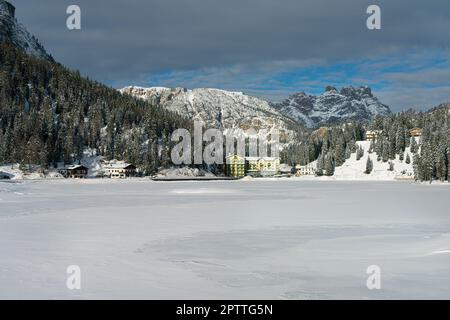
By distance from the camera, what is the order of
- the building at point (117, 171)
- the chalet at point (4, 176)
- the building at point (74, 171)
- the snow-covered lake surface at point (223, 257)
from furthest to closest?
the building at point (117, 171) → the building at point (74, 171) → the chalet at point (4, 176) → the snow-covered lake surface at point (223, 257)

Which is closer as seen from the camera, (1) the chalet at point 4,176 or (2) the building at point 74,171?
(1) the chalet at point 4,176

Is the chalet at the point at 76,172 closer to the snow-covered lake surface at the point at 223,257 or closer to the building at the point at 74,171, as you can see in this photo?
the building at the point at 74,171

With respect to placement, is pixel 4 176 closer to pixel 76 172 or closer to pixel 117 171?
pixel 76 172

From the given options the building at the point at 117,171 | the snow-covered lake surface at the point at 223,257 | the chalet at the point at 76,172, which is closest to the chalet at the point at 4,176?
the chalet at the point at 76,172

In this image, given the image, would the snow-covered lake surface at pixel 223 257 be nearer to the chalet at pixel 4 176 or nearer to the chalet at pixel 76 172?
the chalet at pixel 4 176

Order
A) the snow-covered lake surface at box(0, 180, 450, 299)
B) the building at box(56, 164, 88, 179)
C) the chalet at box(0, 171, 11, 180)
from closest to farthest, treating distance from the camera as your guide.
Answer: the snow-covered lake surface at box(0, 180, 450, 299) → the chalet at box(0, 171, 11, 180) → the building at box(56, 164, 88, 179)

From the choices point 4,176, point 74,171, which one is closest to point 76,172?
point 74,171

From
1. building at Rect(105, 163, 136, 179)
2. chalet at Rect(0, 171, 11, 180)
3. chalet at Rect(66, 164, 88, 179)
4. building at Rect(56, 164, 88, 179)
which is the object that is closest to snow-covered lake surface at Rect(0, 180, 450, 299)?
chalet at Rect(0, 171, 11, 180)

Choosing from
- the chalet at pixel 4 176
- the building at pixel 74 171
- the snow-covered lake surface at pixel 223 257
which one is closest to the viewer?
the snow-covered lake surface at pixel 223 257

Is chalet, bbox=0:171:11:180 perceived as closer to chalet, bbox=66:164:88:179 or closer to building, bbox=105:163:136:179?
chalet, bbox=66:164:88:179

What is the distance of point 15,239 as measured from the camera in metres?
24.2

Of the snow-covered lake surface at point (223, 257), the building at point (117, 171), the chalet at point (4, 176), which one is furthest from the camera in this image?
the building at point (117, 171)

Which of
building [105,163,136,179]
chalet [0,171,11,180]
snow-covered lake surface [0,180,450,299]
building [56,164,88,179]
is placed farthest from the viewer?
building [105,163,136,179]

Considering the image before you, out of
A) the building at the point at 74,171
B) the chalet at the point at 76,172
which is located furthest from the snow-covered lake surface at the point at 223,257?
the building at the point at 74,171
